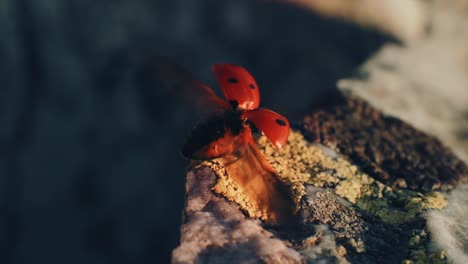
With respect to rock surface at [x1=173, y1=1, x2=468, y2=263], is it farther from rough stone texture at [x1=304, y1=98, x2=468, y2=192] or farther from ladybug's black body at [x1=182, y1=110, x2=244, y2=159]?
ladybug's black body at [x1=182, y1=110, x2=244, y2=159]

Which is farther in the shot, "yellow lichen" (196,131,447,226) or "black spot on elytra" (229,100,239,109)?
"black spot on elytra" (229,100,239,109)

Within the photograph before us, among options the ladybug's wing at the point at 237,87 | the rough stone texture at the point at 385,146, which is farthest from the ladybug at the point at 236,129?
the rough stone texture at the point at 385,146

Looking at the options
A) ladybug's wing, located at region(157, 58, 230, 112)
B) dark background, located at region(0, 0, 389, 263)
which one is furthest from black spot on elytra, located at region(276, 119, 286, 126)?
dark background, located at region(0, 0, 389, 263)

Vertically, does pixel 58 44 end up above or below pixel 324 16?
below

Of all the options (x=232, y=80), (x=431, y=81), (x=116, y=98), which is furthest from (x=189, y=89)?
(x=431, y=81)

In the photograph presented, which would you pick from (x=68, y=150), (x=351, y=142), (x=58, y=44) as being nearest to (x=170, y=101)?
(x=68, y=150)

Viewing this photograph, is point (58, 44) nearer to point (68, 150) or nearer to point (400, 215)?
point (68, 150)
